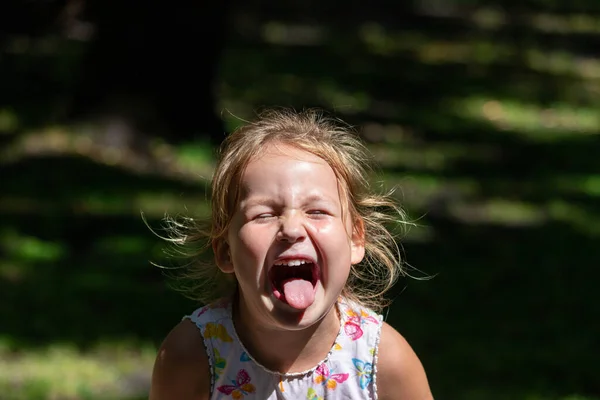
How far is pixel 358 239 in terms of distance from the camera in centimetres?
274

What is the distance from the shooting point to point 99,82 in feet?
26.7

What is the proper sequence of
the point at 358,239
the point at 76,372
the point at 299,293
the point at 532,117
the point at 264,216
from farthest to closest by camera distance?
the point at 532,117, the point at 76,372, the point at 358,239, the point at 264,216, the point at 299,293

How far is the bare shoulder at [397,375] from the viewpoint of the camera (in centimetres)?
268

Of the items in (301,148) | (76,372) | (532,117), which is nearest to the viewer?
(301,148)

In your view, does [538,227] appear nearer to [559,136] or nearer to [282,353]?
[559,136]

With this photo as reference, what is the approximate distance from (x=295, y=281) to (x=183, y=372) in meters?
0.43

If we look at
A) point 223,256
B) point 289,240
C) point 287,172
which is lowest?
point 223,256

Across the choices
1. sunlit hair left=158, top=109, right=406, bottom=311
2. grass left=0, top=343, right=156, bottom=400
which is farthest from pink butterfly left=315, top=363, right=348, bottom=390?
grass left=0, top=343, right=156, bottom=400

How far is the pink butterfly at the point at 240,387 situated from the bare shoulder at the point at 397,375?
32 centimetres

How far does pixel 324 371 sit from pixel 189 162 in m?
5.43

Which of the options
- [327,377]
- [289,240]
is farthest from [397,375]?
[289,240]

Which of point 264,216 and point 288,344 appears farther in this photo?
point 288,344

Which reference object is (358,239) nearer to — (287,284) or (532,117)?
(287,284)

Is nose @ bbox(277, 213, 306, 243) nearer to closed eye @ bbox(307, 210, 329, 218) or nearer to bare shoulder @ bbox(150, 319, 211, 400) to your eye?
closed eye @ bbox(307, 210, 329, 218)
